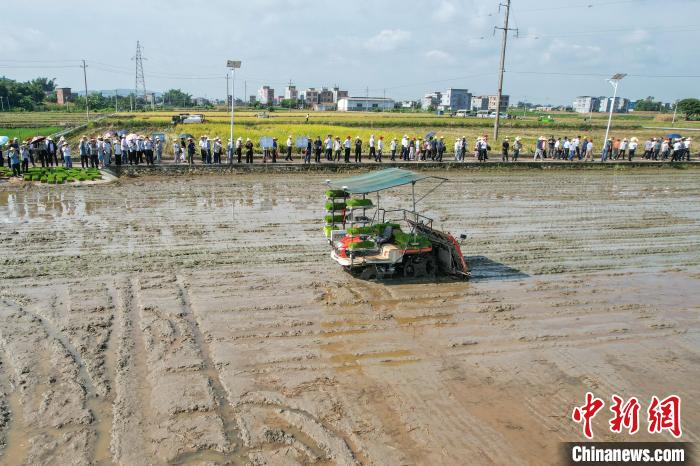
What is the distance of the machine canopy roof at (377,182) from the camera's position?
1009cm

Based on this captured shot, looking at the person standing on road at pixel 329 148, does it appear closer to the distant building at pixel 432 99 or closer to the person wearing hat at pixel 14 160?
the person wearing hat at pixel 14 160

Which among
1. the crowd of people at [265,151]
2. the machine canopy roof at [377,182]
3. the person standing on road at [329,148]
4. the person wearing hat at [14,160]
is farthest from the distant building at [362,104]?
the machine canopy roof at [377,182]

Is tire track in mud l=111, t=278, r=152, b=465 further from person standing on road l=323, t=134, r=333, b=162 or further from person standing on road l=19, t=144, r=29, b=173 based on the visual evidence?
person standing on road l=323, t=134, r=333, b=162

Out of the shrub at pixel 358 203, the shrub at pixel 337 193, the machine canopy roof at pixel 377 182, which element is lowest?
A: the shrub at pixel 358 203

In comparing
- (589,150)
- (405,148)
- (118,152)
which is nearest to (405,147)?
(405,148)

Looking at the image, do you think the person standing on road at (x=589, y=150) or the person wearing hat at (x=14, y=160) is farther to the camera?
the person standing on road at (x=589, y=150)

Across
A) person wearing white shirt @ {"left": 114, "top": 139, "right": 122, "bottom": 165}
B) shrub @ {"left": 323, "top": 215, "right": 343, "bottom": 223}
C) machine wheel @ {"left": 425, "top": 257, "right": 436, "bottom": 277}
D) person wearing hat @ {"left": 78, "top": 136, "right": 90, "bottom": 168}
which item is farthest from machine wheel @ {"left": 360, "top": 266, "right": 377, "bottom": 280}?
person wearing hat @ {"left": 78, "top": 136, "right": 90, "bottom": 168}

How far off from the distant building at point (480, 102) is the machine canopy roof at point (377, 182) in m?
168

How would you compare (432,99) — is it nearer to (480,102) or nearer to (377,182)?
(480,102)

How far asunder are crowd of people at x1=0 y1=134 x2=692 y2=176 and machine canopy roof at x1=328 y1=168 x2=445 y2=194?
14109 mm

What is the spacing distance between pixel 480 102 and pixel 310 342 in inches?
7188

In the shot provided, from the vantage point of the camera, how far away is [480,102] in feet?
588

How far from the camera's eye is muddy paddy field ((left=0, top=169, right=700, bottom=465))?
18.5 ft

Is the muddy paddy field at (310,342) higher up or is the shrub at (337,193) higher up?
the shrub at (337,193)
